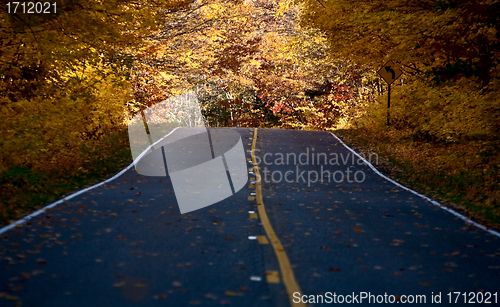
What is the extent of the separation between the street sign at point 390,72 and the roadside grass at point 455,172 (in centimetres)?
384

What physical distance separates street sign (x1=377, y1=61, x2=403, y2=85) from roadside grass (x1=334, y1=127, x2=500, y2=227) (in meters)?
3.84

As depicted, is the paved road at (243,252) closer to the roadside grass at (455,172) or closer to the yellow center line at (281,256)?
the yellow center line at (281,256)

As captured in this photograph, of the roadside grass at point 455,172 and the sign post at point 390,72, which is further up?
the sign post at point 390,72

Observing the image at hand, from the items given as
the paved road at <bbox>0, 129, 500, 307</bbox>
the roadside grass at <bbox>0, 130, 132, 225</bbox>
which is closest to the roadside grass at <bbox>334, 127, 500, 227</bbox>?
the paved road at <bbox>0, 129, 500, 307</bbox>

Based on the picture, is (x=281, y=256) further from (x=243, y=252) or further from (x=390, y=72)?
(x=390, y=72)

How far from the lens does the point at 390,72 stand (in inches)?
909

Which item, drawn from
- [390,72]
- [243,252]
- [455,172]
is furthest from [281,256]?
[390,72]

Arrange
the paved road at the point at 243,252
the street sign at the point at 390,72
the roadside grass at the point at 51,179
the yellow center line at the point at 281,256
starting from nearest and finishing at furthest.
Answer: the paved road at the point at 243,252 → the yellow center line at the point at 281,256 → the roadside grass at the point at 51,179 → the street sign at the point at 390,72

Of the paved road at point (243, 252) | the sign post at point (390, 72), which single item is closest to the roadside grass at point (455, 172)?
the paved road at point (243, 252)

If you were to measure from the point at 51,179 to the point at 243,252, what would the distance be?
7.47m

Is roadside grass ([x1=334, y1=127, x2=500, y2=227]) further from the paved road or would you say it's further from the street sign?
the street sign

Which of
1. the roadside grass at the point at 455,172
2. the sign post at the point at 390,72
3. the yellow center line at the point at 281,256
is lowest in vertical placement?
the roadside grass at the point at 455,172

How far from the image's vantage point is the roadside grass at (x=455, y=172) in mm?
10666

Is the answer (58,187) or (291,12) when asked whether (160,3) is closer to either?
(58,187)
